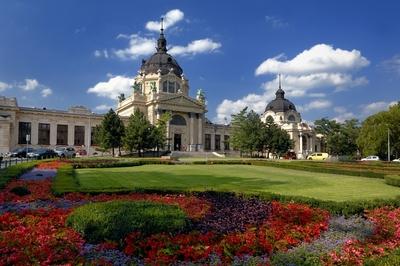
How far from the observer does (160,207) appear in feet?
35.1

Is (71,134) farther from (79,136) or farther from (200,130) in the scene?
(200,130)

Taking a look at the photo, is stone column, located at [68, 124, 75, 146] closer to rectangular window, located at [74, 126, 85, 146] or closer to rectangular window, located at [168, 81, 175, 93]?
rectangular window, located at [74, 126, 85, 146]

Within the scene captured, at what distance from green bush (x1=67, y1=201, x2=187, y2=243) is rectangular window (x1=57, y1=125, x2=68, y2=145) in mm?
76133

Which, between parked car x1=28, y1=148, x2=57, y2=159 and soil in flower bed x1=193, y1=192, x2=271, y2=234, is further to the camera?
parked car x1=28, y1=148, x2=57, y2=159

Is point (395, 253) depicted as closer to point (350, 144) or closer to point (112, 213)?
point (112, 213)

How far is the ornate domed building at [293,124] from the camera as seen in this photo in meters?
119

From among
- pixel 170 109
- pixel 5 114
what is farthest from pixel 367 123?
pixel 5 114

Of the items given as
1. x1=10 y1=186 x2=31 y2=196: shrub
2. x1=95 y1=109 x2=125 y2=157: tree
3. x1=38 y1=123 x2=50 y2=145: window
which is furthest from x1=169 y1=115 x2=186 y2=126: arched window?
x1=10 y1=186 x2=31 y2=196: shrub

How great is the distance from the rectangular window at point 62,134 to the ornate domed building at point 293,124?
6154 cm

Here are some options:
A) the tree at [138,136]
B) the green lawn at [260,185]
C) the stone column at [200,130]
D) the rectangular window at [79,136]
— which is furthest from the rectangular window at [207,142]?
the green lawn at [260,185]

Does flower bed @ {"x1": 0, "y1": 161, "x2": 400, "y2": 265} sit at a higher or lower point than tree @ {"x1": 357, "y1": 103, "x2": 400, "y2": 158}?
lower

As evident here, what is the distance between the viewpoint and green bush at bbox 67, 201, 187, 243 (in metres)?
9.15

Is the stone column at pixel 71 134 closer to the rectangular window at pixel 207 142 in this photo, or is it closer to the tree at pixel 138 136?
the tree at pixel 138 136

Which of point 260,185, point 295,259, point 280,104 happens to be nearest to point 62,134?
point 260,185
